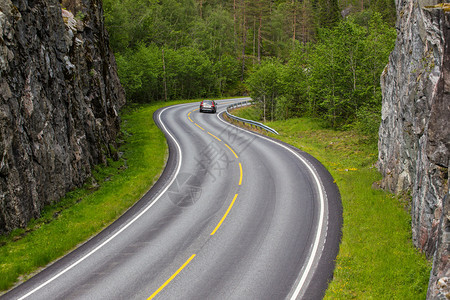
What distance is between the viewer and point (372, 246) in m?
11.8

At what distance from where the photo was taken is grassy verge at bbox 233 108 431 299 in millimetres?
9750

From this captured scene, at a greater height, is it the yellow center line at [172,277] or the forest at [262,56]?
the forest at [262,56]

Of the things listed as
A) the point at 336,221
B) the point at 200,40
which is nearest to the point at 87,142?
the point at 336,221

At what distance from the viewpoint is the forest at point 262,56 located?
29719mm

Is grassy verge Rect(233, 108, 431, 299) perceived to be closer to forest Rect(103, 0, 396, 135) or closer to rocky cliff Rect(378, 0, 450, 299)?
rocky cliff Rect(378, 0, 450, 299)

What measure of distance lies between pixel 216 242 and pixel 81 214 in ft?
22.7

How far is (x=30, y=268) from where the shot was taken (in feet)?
37.7

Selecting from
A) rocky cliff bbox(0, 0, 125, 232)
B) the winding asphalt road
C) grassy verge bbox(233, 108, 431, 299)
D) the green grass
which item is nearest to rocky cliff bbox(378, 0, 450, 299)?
grassy verge bbox(233, 108, 431, 299)

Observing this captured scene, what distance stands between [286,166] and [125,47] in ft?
126

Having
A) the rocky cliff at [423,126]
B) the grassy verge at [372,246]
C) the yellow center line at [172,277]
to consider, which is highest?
the rocky cliff at [423,126]

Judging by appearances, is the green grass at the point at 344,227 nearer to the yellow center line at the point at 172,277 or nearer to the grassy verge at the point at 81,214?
the grassy verge at the point at 81,214

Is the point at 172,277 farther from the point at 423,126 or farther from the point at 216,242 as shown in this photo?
the point at 423,126

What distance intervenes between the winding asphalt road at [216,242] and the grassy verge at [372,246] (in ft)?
1.67

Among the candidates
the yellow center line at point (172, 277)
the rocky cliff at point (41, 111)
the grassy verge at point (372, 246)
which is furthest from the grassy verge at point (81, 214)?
the grassy verge at point (372, 246)
